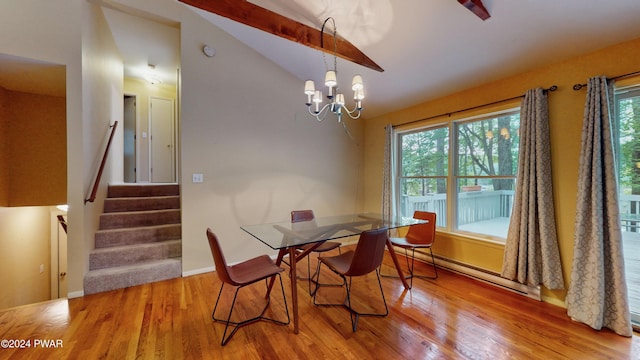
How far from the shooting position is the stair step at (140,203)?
3484 mm

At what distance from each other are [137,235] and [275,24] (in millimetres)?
3055

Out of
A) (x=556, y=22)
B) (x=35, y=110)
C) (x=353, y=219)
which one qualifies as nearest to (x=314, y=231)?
(x=353, y=219)

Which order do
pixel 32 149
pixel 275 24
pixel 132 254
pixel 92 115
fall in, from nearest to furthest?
pixel 275 24
pixel 92 115
pixel 132 254
pixel 32 149

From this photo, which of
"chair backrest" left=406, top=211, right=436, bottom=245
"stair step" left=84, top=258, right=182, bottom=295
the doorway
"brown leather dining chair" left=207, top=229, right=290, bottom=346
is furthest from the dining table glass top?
the doorway

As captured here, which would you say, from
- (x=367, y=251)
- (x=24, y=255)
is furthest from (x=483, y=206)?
(x=24, y=255)

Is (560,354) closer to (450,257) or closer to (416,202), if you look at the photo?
(450,257)

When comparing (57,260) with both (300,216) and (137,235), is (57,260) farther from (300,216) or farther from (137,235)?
(300,216)

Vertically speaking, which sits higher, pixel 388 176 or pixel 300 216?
pixel 388 176

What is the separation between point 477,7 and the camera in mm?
2049

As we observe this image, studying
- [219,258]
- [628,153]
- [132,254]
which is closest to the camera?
[219,258]

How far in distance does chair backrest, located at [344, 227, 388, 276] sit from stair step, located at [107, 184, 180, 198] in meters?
3.30

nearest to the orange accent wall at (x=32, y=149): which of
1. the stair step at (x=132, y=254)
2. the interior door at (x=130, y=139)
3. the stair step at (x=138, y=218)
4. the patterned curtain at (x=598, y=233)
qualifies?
the stair step at (x=138, y=218)

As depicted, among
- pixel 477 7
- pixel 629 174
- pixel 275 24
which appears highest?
pixel 275 24

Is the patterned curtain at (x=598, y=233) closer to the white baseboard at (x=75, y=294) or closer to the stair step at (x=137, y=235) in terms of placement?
the stair step at (x=137, y=235)
